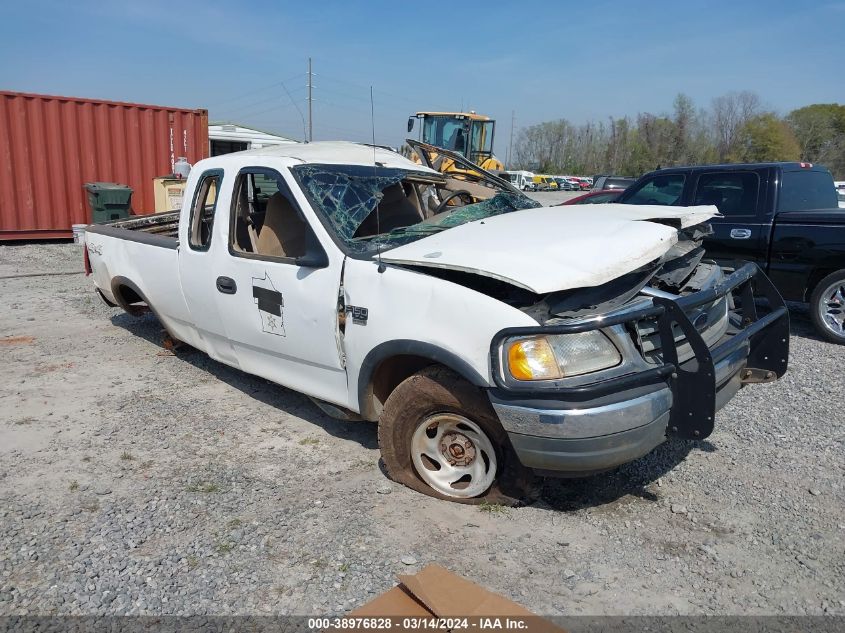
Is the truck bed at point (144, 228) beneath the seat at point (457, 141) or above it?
beneath

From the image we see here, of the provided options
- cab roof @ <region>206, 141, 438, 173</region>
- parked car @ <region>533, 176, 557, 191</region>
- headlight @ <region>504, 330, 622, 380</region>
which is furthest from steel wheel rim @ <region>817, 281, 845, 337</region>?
parked car @ <region>533, 176, 557, 191</region>

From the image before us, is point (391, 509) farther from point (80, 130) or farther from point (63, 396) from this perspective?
point (80, 130)

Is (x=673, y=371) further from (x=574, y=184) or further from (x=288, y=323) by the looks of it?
(x=574, y=184)

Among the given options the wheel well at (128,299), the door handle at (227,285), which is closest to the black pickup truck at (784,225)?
the door handle at (227,285)

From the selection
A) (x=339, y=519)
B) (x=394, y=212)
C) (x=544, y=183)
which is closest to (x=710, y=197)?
(x=394, y=212)

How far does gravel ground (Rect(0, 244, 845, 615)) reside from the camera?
8.71ft

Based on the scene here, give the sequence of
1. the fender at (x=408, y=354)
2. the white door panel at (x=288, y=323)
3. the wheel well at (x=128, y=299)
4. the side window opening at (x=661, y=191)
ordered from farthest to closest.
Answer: the side window opening at (x=661, y=191), the wheel well at (x=128, y=299), the white door panel at (x=288, y=323), the fender at (x=408, y=354)

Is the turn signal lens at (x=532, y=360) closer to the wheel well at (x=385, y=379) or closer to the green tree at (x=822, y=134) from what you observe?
the wheel well at (x=385, y=379)

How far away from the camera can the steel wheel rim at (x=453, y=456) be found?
10.3ft

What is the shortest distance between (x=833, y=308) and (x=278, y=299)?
5.58 m

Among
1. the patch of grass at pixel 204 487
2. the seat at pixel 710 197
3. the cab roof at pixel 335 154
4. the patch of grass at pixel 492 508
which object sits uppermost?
the cab roof at pixel 335 154

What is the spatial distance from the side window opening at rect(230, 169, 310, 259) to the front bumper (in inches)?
77.5

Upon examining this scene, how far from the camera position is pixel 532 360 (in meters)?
2.79

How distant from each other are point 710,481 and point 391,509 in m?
1.81
